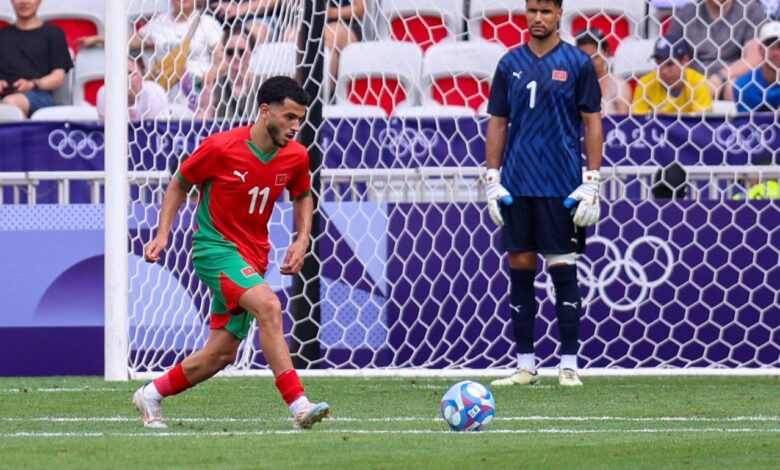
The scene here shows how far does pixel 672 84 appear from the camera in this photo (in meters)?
10.7

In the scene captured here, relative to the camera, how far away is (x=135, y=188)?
10.5m

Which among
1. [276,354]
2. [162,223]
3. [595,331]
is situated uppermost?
[162,223]

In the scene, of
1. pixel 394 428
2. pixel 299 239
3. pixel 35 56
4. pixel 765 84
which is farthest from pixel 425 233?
pixel 35 56

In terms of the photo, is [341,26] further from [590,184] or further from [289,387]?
[289,387]

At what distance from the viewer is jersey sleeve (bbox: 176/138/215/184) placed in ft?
22.6

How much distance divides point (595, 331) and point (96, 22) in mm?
6166

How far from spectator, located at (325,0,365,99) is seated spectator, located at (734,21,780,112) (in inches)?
101

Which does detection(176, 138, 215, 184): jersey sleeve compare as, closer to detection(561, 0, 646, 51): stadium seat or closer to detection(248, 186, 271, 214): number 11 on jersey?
detection(248, 186, 271, 214): number 11 on jersey

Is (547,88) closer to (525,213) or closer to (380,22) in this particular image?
(525,213)

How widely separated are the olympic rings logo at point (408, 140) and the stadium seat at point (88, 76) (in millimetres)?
3680

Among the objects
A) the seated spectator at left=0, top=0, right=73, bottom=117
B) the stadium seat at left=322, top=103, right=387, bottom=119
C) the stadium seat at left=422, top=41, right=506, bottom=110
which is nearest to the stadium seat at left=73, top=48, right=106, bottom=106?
the seated spectator at left=0, top=0, right=73, bottom=117

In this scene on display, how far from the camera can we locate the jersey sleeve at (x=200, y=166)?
6.90 meters

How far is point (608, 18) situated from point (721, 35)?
0.81 meters

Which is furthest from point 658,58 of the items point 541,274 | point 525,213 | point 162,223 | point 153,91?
point 162,223
